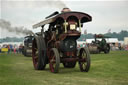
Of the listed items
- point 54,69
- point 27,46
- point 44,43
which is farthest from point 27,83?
point 27,46

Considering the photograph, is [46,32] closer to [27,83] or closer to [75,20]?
[75,20]

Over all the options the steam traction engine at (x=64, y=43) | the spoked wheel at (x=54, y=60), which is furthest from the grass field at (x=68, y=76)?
the steam traction engine at (x=64, y=43)

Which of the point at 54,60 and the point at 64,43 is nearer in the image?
the point at 54,60

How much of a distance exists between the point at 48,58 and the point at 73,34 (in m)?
1.88

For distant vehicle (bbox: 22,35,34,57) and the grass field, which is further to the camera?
distant vehicle (bbox: 22,35,34,57)

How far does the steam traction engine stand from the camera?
9.57 meters

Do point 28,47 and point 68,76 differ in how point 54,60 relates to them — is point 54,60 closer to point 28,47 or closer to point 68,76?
point 68,76

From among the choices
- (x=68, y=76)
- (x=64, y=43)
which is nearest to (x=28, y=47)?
(x=64, y=43)

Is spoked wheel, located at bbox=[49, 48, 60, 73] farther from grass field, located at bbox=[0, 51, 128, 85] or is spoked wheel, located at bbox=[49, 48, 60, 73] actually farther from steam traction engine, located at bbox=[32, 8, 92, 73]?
grass field, located at bbox=[0, 51, 128, 85]

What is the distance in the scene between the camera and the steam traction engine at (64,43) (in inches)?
377

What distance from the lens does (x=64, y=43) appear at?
980 cm

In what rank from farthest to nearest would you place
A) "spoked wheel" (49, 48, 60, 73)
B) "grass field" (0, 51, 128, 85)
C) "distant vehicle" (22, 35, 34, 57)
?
"distant vehicle" (22, 35, 34, 57) → "spoked wheel" (49, 48, 60, 73) → "grass field" (0, 51, 128, 85)

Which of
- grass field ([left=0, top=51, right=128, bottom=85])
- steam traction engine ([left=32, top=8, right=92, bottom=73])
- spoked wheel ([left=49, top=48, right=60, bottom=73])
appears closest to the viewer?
grass field ([left=0, top=51, right=128, bottom=85])

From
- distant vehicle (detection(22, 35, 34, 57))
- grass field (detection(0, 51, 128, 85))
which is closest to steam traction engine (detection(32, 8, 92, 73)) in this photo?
grass field (detection(0, 51, 128, 85))
